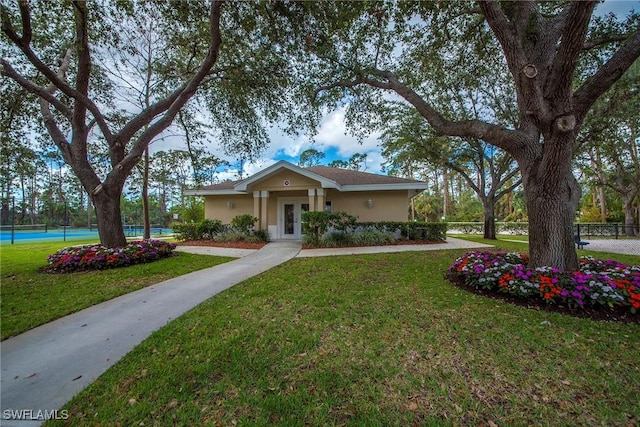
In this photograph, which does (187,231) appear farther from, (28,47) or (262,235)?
(28,47)

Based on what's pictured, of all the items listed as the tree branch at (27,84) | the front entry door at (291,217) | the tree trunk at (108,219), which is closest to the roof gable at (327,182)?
the front entry door at (291,217)

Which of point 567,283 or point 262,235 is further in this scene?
point 262,235

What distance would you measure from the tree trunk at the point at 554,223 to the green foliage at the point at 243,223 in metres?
11.3

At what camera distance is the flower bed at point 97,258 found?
6.49 m

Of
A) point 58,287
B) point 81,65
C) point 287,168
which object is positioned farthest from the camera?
point 287,168

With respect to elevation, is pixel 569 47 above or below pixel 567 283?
above

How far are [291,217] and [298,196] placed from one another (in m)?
1.34

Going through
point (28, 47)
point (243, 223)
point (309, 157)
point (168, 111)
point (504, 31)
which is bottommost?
point (243, 223)

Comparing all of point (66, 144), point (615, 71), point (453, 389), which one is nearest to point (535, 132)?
point (615, 71)

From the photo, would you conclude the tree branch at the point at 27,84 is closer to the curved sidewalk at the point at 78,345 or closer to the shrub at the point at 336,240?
the curved sidewalk at the point at 78,345

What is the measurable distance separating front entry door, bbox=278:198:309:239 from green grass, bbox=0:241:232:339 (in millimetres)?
6865

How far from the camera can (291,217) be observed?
14492 millimetres

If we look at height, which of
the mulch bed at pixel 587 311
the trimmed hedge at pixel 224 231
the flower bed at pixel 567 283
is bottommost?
the mulch bed at pixel 587 311

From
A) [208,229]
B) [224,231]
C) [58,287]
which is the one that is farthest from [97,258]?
[224,231]
